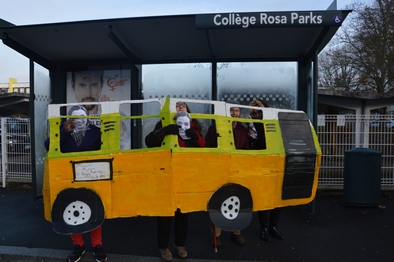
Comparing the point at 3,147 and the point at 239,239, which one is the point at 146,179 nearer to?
the point at 239,239

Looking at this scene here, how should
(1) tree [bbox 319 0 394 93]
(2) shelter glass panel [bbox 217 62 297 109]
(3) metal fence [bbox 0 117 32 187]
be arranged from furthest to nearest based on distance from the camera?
(1) tree [bbox 319 0 394 93] < (3) metal fence [bbox 0 117 32 187] < (2) shelter glass panel [bbox 217 62 297 109]

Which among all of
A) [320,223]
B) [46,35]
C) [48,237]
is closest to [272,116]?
[320,223]

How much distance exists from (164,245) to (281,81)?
173 inches

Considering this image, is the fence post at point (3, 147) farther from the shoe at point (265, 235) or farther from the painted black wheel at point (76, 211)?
the shoe at point (265, 235)

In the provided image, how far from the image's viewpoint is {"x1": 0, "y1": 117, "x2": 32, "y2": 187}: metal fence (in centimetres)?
780

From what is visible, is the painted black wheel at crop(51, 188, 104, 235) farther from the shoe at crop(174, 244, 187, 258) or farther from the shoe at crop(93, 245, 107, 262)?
the shoe at crop(174, 244, 187, 258)

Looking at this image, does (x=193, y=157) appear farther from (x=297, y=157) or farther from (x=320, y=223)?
(x=320, y=223)

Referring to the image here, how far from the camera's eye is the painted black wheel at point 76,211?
11.9 feet

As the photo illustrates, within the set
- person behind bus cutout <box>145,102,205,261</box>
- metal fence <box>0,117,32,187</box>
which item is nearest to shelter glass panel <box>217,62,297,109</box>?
person behind bus cutout <box>145,102,205,261</box>

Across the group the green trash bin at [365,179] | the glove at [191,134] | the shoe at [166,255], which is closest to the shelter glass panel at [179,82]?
the green trash bin at [365,179]

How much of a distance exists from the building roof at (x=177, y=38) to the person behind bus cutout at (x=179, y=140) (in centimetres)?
163

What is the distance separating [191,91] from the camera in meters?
7.02

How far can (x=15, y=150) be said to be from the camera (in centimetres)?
789

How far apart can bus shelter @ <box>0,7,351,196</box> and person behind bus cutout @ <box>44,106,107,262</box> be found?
193 centimetres
